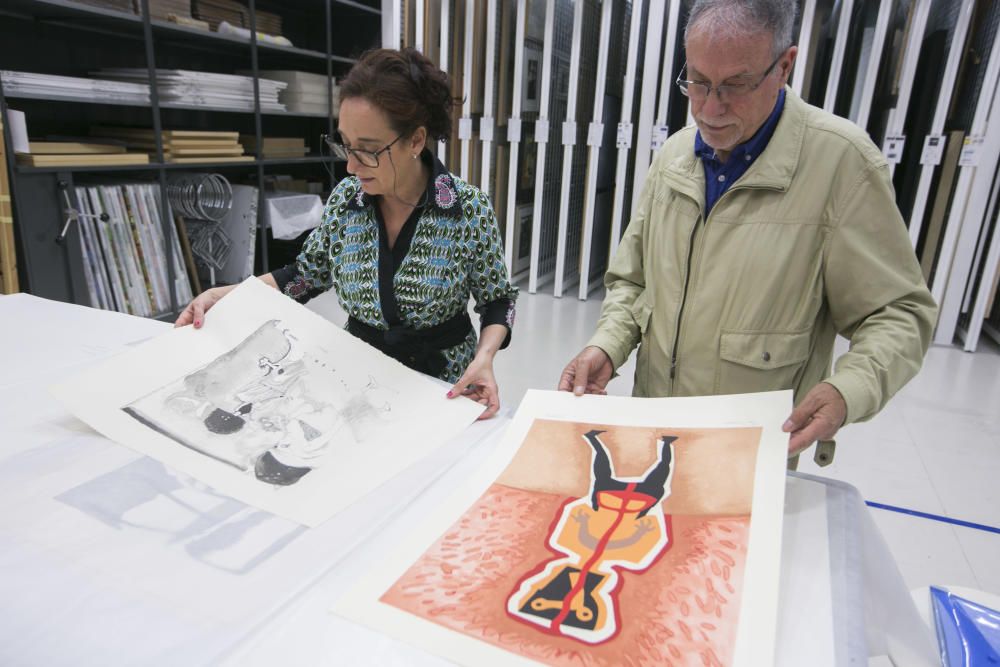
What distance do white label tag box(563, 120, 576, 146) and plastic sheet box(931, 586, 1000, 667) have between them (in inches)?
152

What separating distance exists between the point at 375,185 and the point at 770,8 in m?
0.73

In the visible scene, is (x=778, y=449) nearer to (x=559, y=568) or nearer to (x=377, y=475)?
(x=559, y=568)

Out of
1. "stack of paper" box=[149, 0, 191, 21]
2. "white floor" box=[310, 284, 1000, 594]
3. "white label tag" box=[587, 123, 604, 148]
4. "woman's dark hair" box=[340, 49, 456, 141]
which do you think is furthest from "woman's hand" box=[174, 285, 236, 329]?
"white label tag" box=[587, 123, 604, 148]

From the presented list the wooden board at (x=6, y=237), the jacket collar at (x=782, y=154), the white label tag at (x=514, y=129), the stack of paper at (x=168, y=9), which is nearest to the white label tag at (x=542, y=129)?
the white label tag at (x=514, y=129)

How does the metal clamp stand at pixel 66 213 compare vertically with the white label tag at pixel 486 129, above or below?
below

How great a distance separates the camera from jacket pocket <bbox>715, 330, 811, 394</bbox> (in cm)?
105

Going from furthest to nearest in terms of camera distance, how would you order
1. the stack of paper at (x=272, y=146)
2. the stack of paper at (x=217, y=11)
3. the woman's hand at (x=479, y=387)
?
the stack of paper at (x=272, y=146), the stack of paper at (x=217, y=11), the woman's hand at (x=479, y=387)

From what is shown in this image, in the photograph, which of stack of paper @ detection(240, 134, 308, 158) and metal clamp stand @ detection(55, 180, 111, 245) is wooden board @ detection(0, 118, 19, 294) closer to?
metal clamp stand @ detection(55, 180, 111, 245)

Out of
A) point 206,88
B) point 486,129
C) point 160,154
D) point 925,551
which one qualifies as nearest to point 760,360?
point 925,551

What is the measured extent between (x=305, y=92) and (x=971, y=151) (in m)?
3.83

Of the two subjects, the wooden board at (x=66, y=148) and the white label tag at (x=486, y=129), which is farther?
the white label tag at (x=486, y=129)

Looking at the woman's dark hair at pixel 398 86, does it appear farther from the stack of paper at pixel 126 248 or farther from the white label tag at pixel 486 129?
the white label tag at pixel 486 129

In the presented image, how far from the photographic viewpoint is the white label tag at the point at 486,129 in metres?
4.43

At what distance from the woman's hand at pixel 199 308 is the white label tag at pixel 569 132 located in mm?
3498
